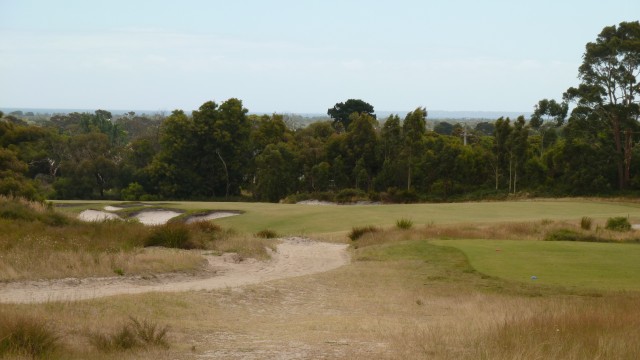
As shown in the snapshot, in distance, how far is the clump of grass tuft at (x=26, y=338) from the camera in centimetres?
825

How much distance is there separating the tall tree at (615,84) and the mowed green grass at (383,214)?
502 inches

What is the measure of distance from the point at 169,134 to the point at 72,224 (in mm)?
50058

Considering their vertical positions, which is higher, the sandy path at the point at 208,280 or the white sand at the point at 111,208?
the sandy path at the point at 208,280

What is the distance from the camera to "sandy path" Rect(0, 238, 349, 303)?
47.5ft

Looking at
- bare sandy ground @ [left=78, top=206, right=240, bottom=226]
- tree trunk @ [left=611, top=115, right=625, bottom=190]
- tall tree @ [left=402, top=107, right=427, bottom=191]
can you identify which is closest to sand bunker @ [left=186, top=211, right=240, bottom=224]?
bare sandy ground @ [left=78, top=206, right=240, bottom=226]

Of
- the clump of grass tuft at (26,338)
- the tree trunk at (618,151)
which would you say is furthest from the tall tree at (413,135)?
the clump of grass tuft at (26,338)

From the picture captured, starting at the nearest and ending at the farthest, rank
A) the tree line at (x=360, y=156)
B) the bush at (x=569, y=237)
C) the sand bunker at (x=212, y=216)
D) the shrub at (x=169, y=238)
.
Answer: the shrub at (x=169, y=238) < the bush at (x=569, y=237) < the sand bunker at (x=212, y=216) < the tree line at (x=360, y=156)

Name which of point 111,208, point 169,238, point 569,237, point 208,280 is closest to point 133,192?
point 111,208

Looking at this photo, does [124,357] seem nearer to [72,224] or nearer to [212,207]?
[72,224]

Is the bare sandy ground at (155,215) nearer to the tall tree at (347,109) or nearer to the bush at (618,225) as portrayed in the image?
the bush at (618,225)

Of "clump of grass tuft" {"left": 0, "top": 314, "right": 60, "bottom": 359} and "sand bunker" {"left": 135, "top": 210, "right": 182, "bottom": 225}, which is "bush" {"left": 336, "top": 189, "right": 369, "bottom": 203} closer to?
"sand bunker" {"left": 135, "top": 210, "right": 182, "bottom": 225}

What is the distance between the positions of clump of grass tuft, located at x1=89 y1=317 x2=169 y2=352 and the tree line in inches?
1256

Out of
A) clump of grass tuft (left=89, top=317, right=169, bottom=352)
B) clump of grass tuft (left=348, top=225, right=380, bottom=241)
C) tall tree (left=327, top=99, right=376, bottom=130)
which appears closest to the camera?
clump of grass tuft (left=89, top=317, right=169, bottom=352)

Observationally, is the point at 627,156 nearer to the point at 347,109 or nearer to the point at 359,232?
the point at 359,232
